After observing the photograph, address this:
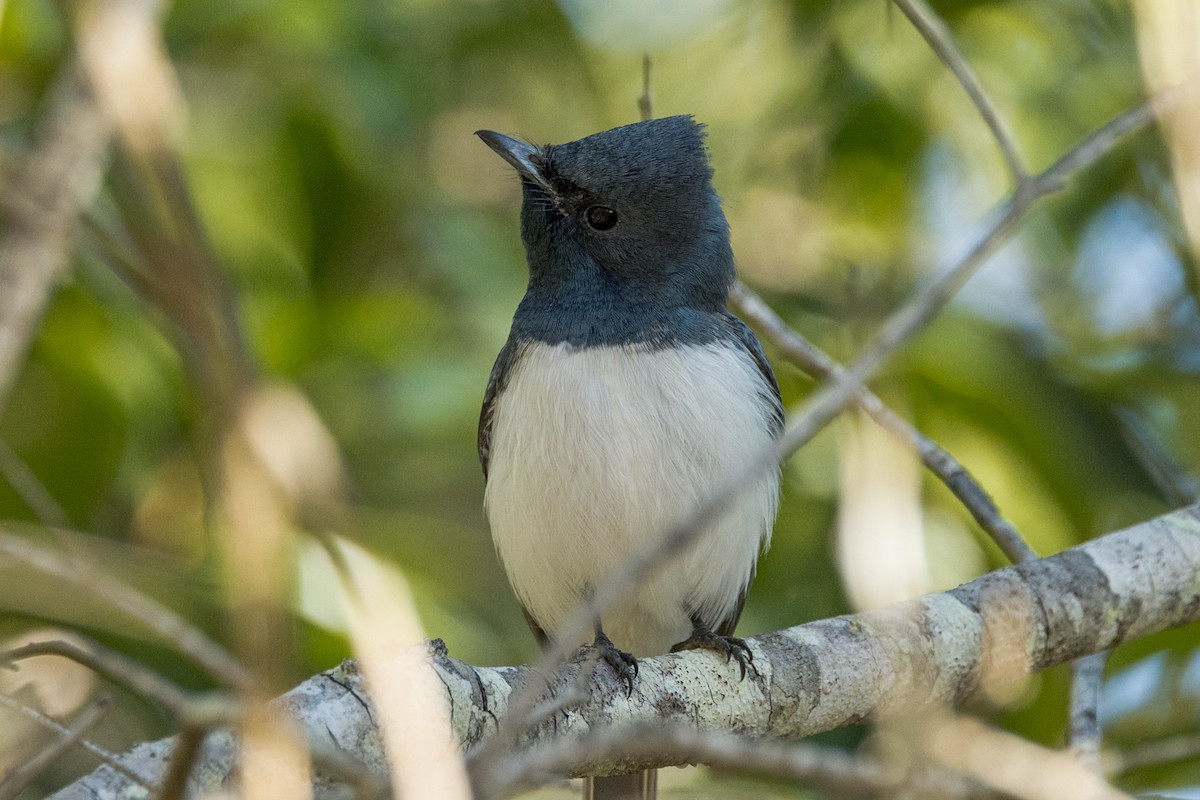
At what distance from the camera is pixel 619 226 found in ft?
13.8

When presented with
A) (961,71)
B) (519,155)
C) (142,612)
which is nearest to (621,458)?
(519,155)

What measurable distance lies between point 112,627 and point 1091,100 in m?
4.73

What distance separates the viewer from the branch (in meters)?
3.33

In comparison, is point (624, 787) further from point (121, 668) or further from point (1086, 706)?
point (121, 668)

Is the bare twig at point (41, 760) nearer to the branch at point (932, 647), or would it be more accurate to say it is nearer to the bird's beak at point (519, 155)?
the branch at point (932, 647)

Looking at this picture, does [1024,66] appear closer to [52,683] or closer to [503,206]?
[503,206]

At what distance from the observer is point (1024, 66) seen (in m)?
5.85

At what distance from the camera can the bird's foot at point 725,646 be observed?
3.42m

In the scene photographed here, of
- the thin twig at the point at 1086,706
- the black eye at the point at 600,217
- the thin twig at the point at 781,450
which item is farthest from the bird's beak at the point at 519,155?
the thin twig at the point at 1086,706

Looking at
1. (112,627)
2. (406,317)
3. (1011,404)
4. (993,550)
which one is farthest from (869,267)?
(112,627)

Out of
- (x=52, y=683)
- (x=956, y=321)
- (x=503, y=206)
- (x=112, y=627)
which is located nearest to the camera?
(x=52, y=683)

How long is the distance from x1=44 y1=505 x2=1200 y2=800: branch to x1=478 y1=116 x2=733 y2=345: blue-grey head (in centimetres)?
115

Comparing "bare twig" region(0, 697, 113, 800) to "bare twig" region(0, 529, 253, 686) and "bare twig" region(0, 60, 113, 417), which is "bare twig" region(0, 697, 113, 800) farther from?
"bare twig" region(0, 60, 113, 417)

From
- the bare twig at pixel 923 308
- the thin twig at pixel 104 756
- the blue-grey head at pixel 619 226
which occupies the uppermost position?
the blue-grey head at pixel 619 226
